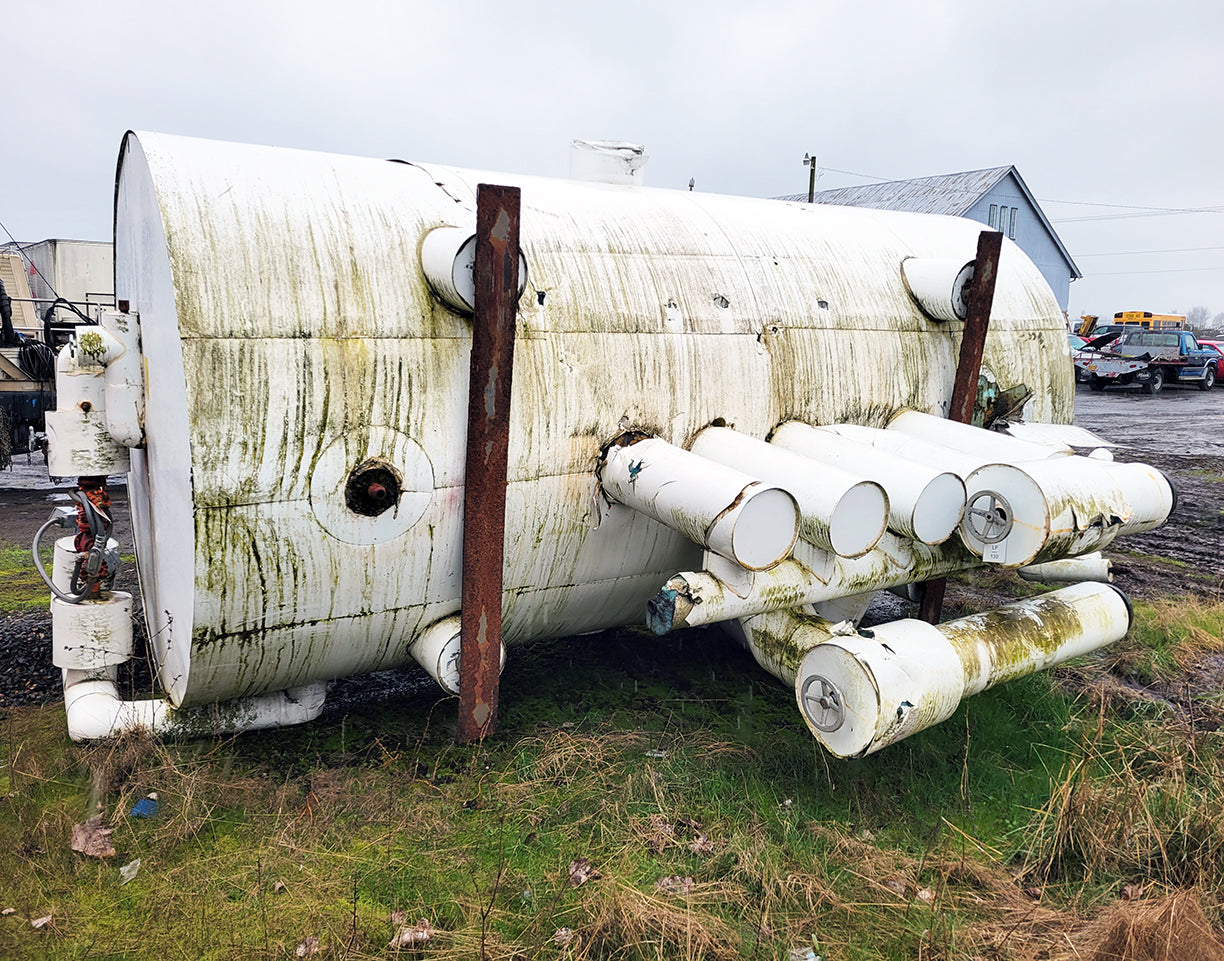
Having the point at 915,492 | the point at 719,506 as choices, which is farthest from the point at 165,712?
the point at 915,492


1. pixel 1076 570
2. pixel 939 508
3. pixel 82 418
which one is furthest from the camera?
pixel 1076 570

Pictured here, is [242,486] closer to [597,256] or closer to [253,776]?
[253,776]

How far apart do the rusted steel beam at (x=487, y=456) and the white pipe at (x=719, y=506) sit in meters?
0.70

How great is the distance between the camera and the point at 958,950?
128 inches

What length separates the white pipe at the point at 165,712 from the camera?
4.26 meters

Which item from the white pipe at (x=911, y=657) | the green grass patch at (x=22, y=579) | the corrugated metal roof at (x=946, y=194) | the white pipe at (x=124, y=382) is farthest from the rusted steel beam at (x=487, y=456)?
the corrugated metal roof at (x=946, y=194)

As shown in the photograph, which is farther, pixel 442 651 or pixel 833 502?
pixel 442 651

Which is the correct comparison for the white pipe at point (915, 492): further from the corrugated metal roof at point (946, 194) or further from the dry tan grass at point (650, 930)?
the corrugated metal roof at point (946, 194)

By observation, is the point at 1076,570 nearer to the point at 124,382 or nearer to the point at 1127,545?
the point at 1127,545

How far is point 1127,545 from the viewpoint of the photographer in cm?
940

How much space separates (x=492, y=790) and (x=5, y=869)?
6.39 ft

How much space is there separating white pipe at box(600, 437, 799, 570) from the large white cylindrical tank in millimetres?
422

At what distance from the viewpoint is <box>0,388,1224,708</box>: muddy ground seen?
A: 557cm

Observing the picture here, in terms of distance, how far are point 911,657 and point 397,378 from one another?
2.60 m
